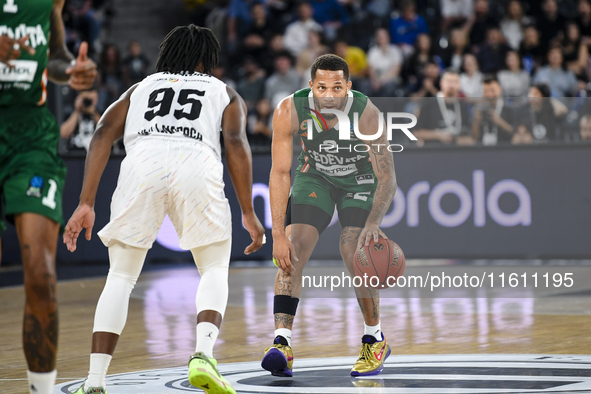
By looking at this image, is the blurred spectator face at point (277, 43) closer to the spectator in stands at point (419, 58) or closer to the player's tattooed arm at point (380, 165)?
the spectator in stands at point (419, 58)

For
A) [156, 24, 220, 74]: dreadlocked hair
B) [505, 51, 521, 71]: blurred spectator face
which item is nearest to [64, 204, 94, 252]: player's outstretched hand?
[156, 24, 220, 74]: dreadlocked hair

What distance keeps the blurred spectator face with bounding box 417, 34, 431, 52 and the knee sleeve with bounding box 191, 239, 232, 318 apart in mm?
10634

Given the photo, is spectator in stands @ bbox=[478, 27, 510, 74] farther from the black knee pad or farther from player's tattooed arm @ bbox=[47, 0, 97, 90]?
player's tattooed arm @ bbox=[47, 0, 97, 90]

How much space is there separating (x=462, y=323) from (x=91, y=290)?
16.4 ft

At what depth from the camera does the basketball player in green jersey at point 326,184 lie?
550 cm

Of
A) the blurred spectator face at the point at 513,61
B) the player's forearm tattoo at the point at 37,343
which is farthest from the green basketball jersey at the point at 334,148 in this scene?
the blurred spectator face at the point at 513,61

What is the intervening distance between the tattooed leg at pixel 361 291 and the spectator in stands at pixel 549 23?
10564 millimetres

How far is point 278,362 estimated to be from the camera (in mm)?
5191

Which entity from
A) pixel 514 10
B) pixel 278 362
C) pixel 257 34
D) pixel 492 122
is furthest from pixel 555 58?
pixel 278 362

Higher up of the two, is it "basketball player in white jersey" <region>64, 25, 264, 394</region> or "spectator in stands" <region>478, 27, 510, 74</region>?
"spectator in stands" <region>478, 27, 510, 74</region>

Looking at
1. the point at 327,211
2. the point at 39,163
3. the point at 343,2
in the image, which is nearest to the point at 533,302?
the point at 327,211

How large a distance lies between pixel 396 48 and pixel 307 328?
8.53 metres

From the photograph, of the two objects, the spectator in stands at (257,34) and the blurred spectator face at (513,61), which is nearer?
the blurred spectator face at (513,61)

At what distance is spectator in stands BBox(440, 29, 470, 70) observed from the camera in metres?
14.7
